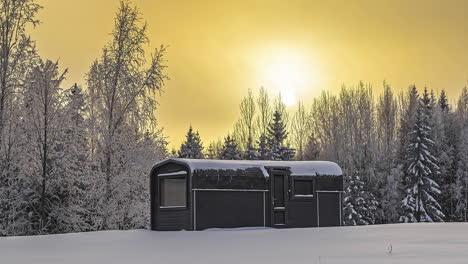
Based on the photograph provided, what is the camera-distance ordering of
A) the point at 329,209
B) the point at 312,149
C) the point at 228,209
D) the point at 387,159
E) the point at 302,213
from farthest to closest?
the point at 312,149, the point at 387,159, the point at 329,209, the point at 302,213, the point at 228,209

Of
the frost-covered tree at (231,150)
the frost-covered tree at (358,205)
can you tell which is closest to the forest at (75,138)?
the frost-covered tree at (358,205)

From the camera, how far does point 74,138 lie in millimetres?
33281

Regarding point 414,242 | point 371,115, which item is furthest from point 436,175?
point 414,242

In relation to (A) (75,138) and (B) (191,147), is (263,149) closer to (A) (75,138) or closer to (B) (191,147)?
(B) (191,147)

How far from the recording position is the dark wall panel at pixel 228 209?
→ 990 inches

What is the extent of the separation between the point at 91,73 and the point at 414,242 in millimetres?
23035

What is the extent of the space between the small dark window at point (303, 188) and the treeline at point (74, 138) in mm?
8956

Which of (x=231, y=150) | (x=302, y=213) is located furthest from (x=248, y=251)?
(x=231, y=150)

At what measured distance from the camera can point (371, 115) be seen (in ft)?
219

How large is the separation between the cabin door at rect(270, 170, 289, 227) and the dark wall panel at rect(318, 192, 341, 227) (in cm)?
203

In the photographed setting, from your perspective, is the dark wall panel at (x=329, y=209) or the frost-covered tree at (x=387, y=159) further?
the frost-covered tree at (x=387, y=159)

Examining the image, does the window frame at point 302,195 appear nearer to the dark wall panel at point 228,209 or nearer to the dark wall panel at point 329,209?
the dark wall panel at point 329,209

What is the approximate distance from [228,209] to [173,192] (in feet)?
8.45

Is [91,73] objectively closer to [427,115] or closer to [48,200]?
[48,200]
